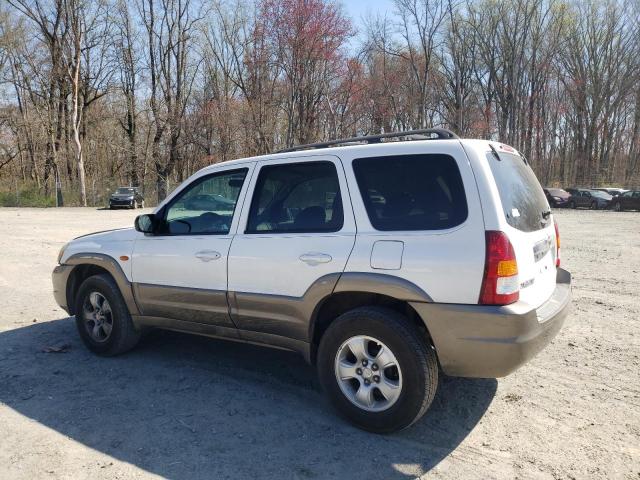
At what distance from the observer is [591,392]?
392 centimetres

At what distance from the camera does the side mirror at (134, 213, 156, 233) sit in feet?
14.4

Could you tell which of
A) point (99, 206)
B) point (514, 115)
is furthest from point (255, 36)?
point (514, 115)

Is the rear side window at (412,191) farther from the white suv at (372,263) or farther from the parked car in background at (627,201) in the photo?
the parked car in background at (627,201)

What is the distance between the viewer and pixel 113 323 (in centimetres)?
474

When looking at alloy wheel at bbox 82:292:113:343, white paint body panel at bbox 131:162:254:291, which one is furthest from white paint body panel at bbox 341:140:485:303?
alloy wheel at bbox 82:292:113:343

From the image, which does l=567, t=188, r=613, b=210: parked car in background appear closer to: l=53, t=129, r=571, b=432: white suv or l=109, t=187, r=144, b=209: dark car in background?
l=109, t=187, r=144, b=209: dark car in background

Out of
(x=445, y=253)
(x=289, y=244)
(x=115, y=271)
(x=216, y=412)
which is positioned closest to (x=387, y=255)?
(x=445, y=253)

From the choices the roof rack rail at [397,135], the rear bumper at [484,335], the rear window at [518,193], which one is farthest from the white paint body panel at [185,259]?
the rear window at [518,193]

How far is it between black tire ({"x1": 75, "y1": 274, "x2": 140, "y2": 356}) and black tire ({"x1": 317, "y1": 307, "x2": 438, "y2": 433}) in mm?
2233

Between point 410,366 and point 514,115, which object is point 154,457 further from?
point 514,115

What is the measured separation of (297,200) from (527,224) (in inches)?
65.0

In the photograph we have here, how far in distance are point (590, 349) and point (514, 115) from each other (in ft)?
136

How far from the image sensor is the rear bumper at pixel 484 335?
294 centimetres

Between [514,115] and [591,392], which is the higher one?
[514,115]
